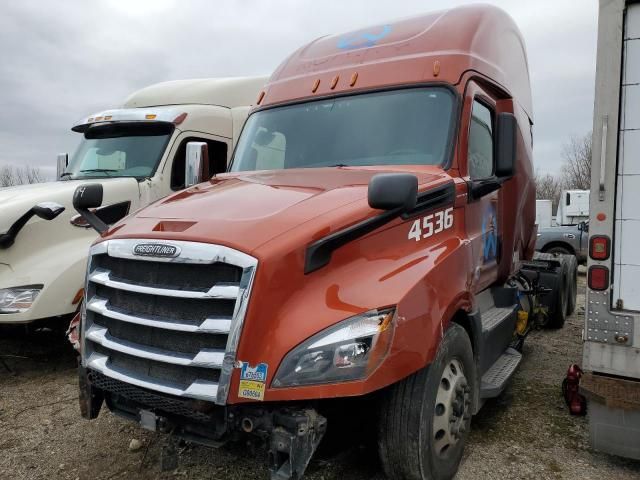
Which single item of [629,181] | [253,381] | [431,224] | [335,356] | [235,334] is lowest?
[253,381]

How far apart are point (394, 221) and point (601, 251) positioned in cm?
145

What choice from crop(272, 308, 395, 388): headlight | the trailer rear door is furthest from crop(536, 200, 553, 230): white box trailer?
crop(272, 308, 395, 388): headlight

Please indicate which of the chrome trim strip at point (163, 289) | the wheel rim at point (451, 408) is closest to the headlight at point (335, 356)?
the chrome trim strip at point (163, 289)

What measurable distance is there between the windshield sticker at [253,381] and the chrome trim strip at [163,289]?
0.35 metres

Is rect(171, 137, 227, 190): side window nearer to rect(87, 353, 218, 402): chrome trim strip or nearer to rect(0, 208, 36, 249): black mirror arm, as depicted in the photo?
rect(0, 208, 36, 249): black mirror arm

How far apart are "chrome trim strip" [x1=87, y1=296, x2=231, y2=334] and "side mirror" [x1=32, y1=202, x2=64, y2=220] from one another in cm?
226

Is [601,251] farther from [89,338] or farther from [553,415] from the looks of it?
[89,338]

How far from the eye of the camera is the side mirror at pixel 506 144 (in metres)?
3.96

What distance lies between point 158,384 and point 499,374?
9.32 ft

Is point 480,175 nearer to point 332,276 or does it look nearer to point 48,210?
point 332,276

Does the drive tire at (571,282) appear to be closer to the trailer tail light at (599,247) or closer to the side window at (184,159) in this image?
the trailer tail light at (599,247)

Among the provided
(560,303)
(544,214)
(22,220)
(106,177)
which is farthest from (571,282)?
(544,214)

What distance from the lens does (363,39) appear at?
15.5 ft

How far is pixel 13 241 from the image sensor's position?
528 cm
